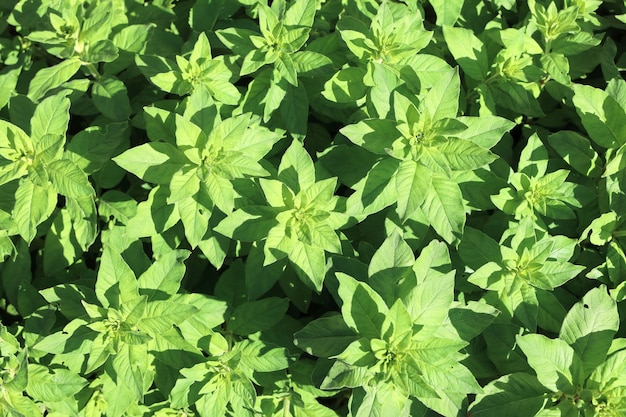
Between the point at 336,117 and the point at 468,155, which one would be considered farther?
the point at 336,117

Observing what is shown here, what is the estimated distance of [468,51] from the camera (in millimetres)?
3494

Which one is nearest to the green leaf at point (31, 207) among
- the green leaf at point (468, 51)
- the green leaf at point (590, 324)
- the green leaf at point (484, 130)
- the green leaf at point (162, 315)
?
the green leaf at point (162, 315)

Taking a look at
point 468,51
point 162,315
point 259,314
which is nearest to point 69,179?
point 162,315

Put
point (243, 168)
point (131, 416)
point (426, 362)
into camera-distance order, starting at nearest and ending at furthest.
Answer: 1. point (426, 362)
2. point (243, 168)
3. point (131, 416)

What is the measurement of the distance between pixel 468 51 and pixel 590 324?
174 centimetres

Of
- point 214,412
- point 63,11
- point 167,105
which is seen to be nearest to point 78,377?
point 214,412

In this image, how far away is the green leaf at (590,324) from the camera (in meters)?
2.96

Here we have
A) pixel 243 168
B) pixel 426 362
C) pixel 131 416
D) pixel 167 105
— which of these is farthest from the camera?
pixel 167 105

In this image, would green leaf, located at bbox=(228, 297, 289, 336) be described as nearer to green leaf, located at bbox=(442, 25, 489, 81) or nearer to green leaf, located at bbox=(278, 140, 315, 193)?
green leaf, located at bbox=(278, 140, 315, 193)

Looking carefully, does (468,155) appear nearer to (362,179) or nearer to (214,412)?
(362,179)

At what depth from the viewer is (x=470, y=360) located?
3.31m

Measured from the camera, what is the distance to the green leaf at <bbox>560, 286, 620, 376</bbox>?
9.70ft

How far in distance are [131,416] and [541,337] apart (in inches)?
90.2

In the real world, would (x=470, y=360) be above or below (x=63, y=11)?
below
